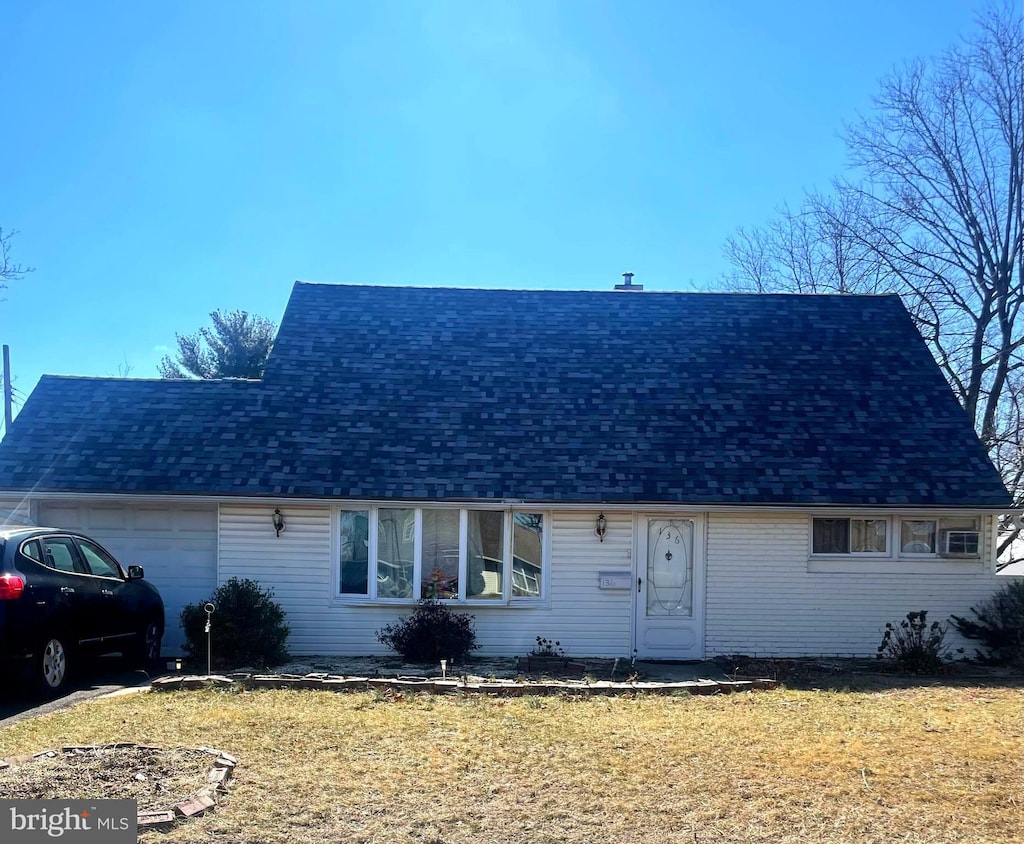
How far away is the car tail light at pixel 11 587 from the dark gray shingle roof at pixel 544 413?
153 inches

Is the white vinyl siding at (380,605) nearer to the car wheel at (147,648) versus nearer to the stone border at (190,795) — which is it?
the car wheel at (147,648)

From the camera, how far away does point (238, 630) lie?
11.3m

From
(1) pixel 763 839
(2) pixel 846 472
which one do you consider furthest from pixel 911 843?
(2) pixel 846 472

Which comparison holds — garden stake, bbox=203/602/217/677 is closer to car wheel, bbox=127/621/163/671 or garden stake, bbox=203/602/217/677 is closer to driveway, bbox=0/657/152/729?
driveway, bbox=0/657/152/729

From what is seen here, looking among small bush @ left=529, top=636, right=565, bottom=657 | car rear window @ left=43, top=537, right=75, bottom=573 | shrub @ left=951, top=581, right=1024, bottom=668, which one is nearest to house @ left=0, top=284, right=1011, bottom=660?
small bush @ left=529, top=636, right=565, bottom=657

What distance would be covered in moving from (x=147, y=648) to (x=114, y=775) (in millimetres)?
5748

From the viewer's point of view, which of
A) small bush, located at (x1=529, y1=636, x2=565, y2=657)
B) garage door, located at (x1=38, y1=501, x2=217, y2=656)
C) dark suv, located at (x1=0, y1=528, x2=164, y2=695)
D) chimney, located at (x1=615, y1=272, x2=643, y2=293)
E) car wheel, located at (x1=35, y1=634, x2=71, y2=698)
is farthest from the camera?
chimney, located at (x1=615, y1=272, x2=643, y2=293)

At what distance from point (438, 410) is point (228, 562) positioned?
398cm

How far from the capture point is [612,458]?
517 inches

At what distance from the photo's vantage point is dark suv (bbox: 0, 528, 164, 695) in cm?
849

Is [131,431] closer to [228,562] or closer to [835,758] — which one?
[228,562]

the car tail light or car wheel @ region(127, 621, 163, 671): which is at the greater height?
the car tail light

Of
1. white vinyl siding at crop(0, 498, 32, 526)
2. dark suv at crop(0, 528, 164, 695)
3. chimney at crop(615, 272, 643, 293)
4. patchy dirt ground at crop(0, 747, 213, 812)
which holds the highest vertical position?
chimney at crop(615, 272, 643, 293)

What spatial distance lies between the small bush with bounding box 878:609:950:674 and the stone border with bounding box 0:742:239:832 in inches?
355
